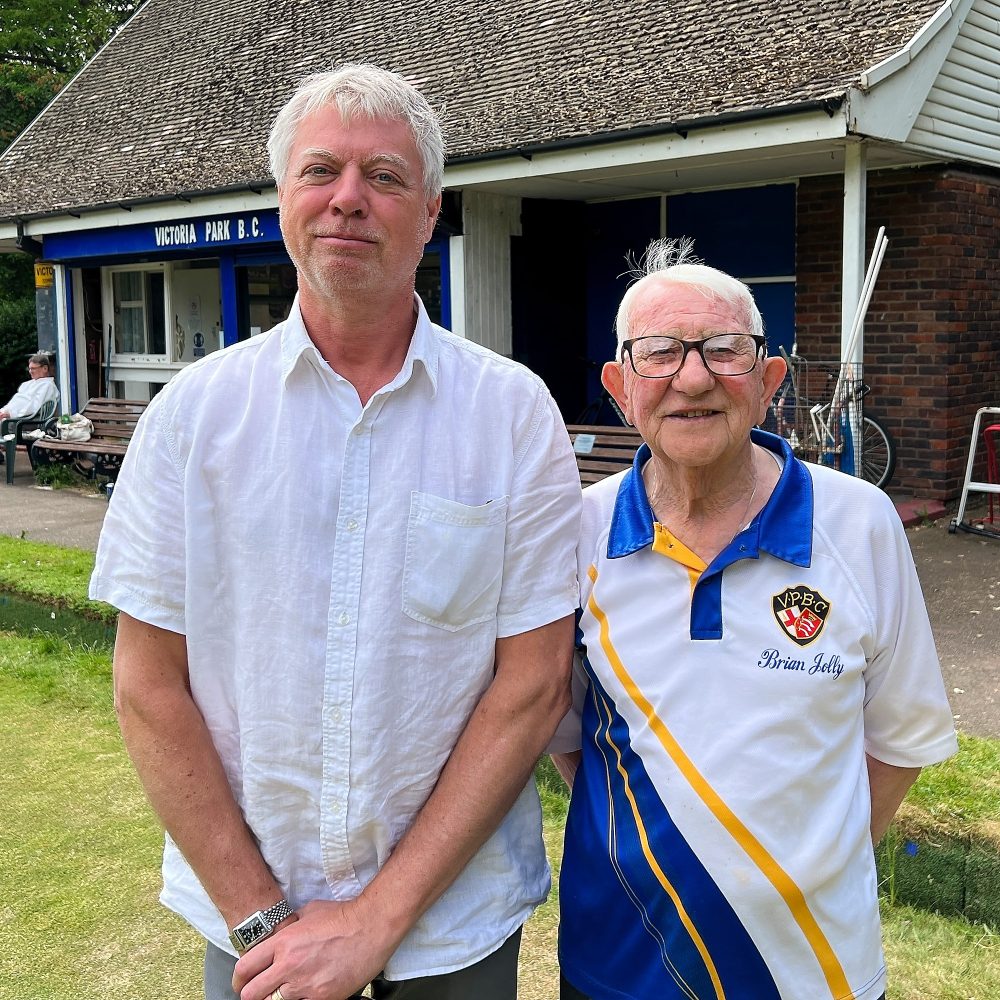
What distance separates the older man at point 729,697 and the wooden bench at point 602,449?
718 cm

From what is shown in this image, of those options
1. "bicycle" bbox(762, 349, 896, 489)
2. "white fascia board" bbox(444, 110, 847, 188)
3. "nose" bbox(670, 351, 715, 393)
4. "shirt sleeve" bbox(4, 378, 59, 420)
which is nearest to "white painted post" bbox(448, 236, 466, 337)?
"white fascia board" bbox(444, 110, 847, 188)

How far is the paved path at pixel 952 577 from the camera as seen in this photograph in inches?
203

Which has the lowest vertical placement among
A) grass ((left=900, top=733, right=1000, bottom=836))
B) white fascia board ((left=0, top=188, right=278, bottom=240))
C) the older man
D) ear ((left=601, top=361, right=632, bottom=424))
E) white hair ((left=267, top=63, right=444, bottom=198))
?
grass ((left=900, top=733, right=1000, bottom=836))

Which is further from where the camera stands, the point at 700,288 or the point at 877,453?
the point at 877,453

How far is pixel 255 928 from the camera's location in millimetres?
1838

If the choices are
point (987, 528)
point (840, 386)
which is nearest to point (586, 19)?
point (840, 386)

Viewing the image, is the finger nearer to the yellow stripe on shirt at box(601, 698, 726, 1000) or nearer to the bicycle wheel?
the yellow stripe on shirt at box(601, 698, 726, 1000)

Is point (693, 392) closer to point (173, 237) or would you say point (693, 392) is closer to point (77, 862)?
point (77, 862)

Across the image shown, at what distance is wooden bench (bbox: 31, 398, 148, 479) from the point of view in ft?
42.2

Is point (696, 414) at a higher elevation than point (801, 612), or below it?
higher

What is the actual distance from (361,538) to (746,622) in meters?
0.64

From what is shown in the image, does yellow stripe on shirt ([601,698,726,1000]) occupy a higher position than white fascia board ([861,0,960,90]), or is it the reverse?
white fascia board ([861,0,960,90])

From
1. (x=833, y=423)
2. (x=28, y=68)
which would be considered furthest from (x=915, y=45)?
(x=28, y=68)

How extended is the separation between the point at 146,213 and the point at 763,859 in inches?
495
